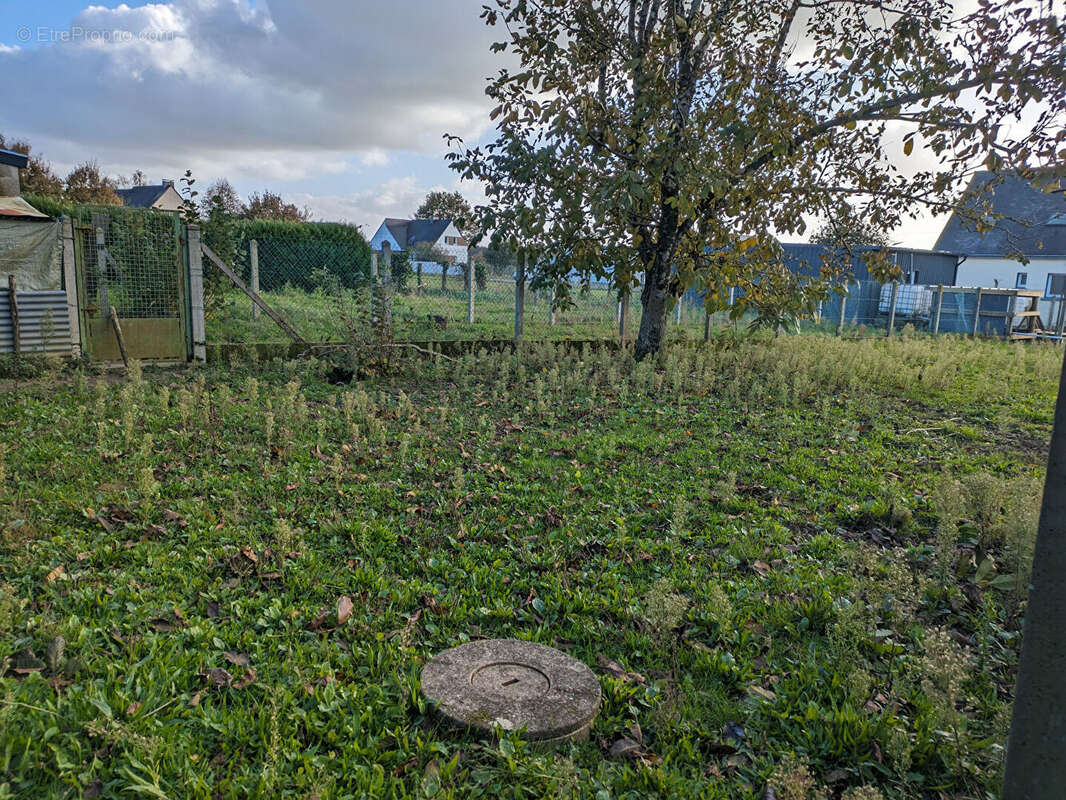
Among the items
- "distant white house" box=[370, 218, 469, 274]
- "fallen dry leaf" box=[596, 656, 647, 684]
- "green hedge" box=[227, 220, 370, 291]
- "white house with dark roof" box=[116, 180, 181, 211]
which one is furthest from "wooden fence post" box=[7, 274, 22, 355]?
"distant white house" box=[370, 218, 469, 274]

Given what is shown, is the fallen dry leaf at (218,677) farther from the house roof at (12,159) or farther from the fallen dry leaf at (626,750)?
the house roof at (12,159)

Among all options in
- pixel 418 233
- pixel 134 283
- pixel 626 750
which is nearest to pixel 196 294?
pixel 134 283

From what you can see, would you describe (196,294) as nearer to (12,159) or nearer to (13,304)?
(13,304)

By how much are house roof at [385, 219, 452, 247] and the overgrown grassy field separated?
58.5m

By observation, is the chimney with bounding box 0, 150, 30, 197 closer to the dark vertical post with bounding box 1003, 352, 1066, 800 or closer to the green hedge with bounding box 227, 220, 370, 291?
the green hedge with bounding box 227, 220, 370, 291

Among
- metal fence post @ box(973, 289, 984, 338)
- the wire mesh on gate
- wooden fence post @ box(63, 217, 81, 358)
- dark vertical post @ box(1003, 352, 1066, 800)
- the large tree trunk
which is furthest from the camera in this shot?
metal fence post @ box(973, 289, 984, 338)

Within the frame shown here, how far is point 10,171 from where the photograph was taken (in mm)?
12836

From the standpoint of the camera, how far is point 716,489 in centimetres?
528

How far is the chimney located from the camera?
12.3m

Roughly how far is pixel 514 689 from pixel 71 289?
921 cm

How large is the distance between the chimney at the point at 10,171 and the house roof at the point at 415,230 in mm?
49650

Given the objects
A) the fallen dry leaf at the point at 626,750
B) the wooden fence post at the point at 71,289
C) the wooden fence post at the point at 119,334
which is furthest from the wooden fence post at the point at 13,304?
the fallen dry leaf at the point at 626,750

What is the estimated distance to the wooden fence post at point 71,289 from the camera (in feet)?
30.1

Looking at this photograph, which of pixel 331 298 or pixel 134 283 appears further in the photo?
pixel 331 298
